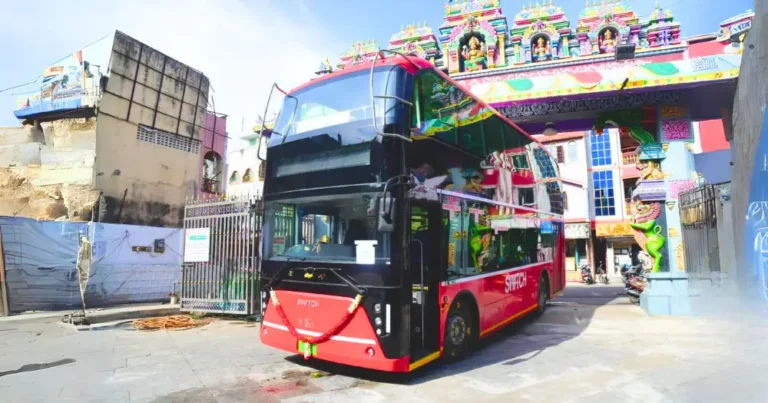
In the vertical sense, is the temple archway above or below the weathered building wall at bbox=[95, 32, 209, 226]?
above

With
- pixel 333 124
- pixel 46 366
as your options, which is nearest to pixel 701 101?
pixel 333 124

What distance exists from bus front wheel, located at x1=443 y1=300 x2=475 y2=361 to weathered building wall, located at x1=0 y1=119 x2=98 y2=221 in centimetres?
1293

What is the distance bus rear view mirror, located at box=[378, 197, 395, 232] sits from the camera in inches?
183

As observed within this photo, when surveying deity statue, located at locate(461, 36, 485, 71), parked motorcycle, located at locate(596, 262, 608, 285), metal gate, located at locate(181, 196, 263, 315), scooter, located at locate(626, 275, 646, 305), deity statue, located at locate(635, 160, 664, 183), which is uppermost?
deity statue, located at locate(461, 36, 485, 71)

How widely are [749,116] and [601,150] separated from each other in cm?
2206

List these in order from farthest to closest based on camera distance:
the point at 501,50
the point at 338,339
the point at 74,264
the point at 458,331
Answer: the point at 501,50, the point at 74,264, the point at 458,331, the point at 338,339

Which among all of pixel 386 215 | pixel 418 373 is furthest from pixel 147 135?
pixel 418 373

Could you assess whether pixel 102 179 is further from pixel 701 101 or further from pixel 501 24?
pixel 501 24

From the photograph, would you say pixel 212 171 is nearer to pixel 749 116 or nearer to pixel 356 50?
pixel 356 50

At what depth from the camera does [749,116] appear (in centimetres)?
635

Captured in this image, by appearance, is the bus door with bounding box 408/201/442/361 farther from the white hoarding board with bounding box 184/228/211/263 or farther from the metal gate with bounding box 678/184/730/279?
the metal gate with bounding box 678/184/730/279

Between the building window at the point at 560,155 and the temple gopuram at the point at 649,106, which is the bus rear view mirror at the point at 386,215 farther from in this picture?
the building window at the point at 560,155

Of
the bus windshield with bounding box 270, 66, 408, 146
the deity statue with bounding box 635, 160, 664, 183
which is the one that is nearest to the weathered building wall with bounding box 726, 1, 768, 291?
the deity statue with bounding box 635, 160, 664, 183

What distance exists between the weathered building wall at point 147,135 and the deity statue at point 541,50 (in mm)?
17288
